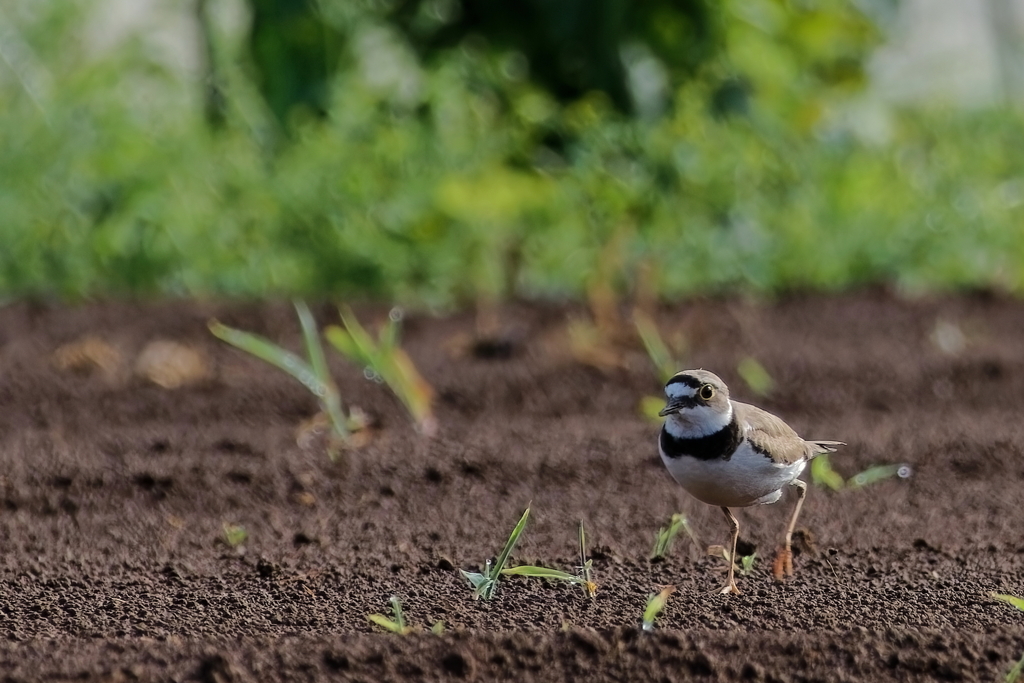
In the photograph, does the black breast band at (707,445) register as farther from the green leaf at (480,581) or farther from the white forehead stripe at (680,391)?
the green leaf at (480,581)

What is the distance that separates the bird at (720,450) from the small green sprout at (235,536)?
3.32 ft

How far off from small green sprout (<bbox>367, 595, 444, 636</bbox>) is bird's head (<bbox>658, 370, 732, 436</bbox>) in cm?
61

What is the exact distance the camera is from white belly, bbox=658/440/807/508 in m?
2.97

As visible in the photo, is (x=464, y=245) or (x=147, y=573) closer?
(x=147, y=573)

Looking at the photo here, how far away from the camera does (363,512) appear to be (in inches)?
147

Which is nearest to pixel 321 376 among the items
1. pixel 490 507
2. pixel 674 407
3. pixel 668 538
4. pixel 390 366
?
pixel 390 366

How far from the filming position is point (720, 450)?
298 cm

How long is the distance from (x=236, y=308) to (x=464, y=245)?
101 cm

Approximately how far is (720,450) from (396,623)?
2.31 ft

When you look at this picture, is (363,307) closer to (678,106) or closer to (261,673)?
(678,106)

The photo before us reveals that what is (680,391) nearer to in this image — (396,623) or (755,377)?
(396,623)

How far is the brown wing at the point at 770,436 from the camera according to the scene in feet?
10.0

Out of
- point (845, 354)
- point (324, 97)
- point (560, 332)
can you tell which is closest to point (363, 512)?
point (560, 332)

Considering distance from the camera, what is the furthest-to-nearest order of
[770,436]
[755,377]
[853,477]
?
[755,377] < [853,477] < [770,436]
